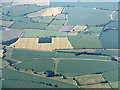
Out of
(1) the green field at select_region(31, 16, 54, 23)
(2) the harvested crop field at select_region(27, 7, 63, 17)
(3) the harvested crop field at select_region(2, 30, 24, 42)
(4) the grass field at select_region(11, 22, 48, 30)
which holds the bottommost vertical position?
(3) the harvested crop field at select_region(2, 30, 24, 42)

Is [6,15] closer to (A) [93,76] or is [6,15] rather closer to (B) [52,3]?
(B) [52,3]

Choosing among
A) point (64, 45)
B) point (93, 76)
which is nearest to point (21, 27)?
point (64, 45)

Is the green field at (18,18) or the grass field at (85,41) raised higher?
the green field at (18,18)

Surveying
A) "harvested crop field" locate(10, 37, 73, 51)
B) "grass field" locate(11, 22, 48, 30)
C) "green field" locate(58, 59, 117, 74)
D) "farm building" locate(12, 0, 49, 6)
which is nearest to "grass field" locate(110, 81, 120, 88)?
"green field" locate(58, 59, 117, 74)

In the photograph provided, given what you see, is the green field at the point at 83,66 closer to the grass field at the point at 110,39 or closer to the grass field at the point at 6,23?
the grass field at the point at 110,39

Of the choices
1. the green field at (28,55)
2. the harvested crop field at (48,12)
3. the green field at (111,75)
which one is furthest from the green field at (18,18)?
the green field at (111,75)

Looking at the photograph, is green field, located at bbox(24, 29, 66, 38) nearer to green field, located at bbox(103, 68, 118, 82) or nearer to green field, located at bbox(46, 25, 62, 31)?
green field, located at bbox(46, 25, 62, 31)
